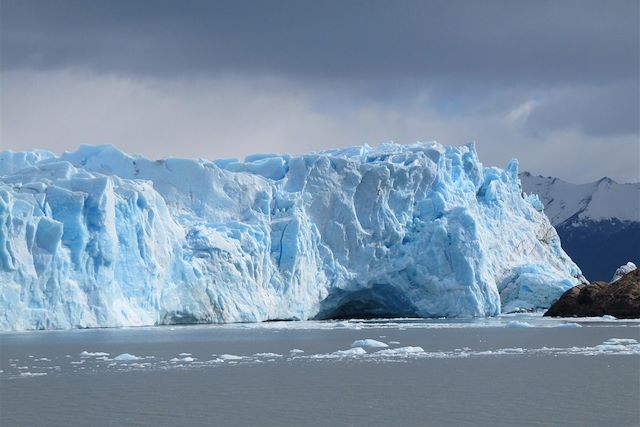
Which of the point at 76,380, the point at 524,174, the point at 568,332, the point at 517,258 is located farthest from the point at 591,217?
the point at 76,380

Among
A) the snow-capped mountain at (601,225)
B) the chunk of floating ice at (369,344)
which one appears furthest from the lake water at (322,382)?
the snow-capped mountain at (601,225)

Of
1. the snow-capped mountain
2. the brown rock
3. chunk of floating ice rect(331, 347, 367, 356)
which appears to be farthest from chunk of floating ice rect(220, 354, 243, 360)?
the snow-capped mountain

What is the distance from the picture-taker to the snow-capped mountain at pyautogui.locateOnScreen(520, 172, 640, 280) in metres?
114

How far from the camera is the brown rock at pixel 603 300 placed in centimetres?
4028

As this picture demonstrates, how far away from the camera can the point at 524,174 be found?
408 feet

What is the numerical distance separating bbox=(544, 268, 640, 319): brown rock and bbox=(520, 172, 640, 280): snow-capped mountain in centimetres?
7295

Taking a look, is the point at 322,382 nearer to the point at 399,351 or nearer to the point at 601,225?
the point at 399,351

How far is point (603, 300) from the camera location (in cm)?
4125

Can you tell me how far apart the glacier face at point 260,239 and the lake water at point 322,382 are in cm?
521

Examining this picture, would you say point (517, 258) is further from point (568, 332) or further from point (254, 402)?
point (254, 402)

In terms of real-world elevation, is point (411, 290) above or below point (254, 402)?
above

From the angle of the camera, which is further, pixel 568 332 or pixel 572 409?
pixel 568 332

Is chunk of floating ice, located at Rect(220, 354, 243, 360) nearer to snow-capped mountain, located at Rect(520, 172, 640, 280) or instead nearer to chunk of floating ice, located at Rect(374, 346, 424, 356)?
chunk of floating ice, located at Rect(374, 346, 424, 356)

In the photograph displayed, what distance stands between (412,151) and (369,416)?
3359 centimetres
